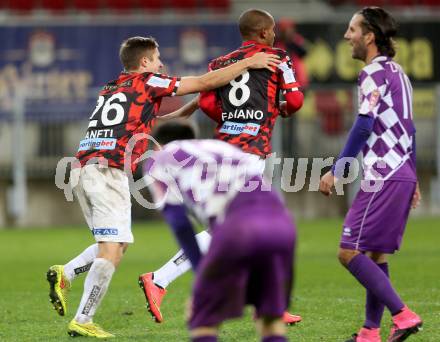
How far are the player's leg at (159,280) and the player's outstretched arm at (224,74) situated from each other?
1.04m

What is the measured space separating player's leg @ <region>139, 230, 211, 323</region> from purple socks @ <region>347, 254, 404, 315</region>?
127 centimetres

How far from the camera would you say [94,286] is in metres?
6.86

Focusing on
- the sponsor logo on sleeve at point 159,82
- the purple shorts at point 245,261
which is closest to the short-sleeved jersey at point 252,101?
the sponsor logo on sleeve at point 159,82

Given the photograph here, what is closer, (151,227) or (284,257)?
(284,257)

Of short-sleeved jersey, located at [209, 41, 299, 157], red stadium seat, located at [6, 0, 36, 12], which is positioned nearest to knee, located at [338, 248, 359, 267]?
short-sleeved jersey, located at [209, 41, 299, 157]

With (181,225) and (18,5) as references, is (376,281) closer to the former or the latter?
(181,225)

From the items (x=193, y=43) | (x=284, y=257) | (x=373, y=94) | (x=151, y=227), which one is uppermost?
(x=193, y=43)

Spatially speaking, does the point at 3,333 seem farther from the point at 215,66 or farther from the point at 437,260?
the point at 437,260

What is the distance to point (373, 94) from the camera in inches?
243

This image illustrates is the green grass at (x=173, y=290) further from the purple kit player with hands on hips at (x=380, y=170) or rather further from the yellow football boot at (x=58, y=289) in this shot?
the purple kit player with hands on hips at (x=380, y=170)

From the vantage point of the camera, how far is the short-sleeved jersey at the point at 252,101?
692 centimetres

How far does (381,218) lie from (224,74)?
1.34 m

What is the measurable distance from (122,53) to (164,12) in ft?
44.0

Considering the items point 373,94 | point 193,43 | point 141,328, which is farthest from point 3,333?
point 193,43
